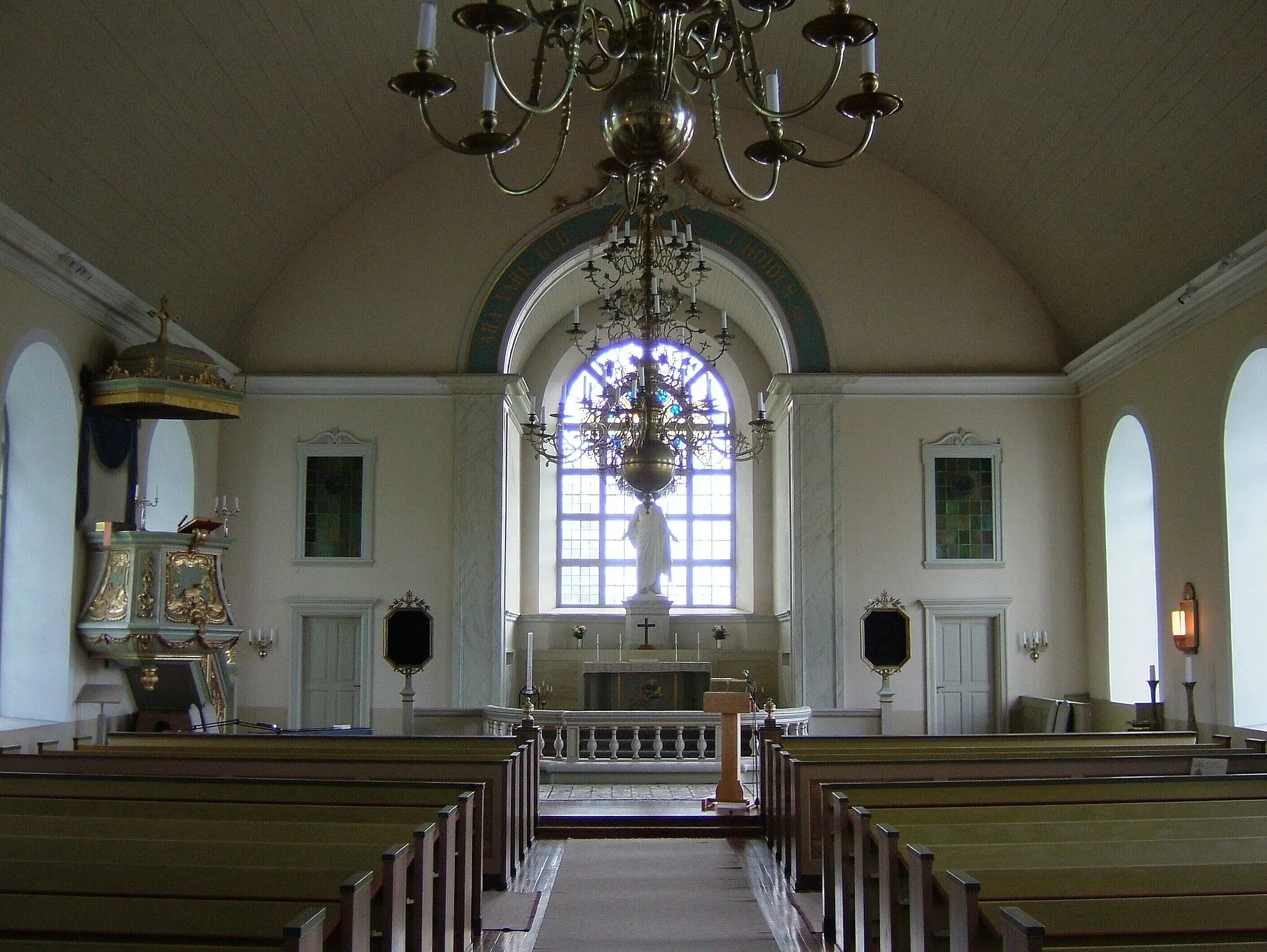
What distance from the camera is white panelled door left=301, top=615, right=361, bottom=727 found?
45.7 ft

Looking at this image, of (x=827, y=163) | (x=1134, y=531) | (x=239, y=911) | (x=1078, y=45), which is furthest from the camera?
(x=1134, y=531)

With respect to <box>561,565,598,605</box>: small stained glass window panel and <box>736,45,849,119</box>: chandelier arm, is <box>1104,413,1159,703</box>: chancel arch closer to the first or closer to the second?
<box>561,565,598,605</box>: small stained glass window panel

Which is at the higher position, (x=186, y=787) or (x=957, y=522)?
(x=957, y=522)

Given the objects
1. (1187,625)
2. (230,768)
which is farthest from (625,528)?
(230,768)

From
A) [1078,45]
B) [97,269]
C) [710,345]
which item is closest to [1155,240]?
[1078,45]

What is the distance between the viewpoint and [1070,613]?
13.9m

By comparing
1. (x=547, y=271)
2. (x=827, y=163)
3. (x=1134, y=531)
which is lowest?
(x=1134, y=531)

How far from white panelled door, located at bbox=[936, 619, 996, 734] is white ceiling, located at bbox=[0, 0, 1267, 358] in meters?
3.50

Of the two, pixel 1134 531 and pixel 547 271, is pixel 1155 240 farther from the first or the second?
pixel 547 271

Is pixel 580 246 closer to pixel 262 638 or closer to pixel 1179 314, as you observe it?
pixel 262 638

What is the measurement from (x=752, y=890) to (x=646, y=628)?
33.5ft

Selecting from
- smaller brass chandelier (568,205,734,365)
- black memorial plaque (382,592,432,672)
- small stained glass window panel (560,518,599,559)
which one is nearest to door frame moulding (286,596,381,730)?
black memorial plaque (382,592,432,672)

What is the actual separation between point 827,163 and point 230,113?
7545 millimetres

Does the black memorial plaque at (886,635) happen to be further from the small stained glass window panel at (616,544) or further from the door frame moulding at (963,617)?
the small stained glass window panel at (616,544)
